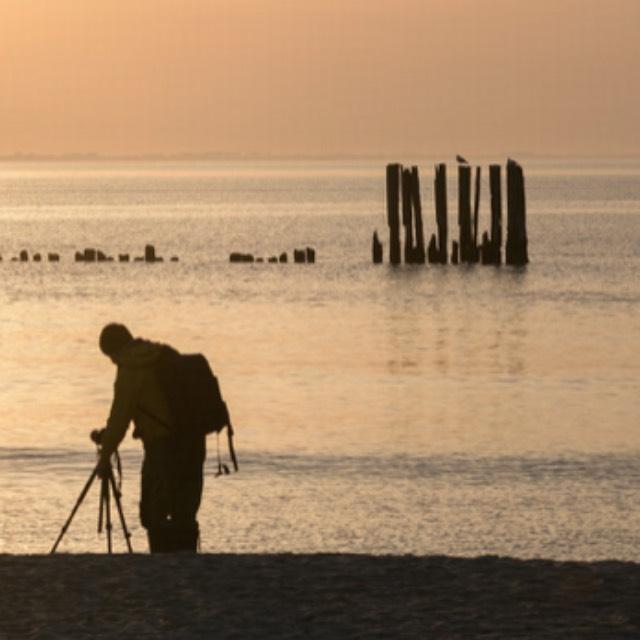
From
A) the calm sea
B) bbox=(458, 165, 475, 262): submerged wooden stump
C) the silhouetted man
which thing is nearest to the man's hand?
the silhouetted man

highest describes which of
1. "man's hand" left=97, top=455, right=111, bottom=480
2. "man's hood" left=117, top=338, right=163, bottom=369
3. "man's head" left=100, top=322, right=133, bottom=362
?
"man's head" left=100, top=322, right=133, bottom=362

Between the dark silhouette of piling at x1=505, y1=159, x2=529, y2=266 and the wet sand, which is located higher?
the wet sand

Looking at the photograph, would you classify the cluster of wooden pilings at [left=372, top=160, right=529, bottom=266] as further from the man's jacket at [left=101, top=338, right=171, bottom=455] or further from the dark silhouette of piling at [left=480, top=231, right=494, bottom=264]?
the man's jacket at [left=101, top=338, right=171, bottom=455]

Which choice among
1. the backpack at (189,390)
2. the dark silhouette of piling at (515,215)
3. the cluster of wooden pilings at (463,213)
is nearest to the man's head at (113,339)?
the backpack at (189,390)

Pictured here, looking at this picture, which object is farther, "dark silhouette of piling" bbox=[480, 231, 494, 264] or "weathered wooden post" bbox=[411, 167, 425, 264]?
"dark silhouette of piling" bbox=[480, 231, 494, 264]

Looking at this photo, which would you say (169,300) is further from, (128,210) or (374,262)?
(128,210)

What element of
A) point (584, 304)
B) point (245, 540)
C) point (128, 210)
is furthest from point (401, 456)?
point (128, 210)

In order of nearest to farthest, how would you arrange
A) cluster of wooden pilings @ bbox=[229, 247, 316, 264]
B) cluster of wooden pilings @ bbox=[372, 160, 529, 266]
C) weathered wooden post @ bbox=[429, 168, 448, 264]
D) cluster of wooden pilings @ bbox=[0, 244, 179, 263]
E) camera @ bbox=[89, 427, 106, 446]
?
camera @ bbox=[89, 427, 106, 446], cluster of wooden pilings @ bbox=[372, 160, 529, 266], weathered wooden post @ bbox=[429, 168, 448, 264], cluster of wooden pilings @ bbox=[229, 247, 316, 264], cluster of wooden pilings @ bbox=[0, 244, 179, 263]

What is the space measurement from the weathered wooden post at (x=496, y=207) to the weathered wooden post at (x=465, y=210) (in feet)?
2.47

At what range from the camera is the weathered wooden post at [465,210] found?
64.9 metres

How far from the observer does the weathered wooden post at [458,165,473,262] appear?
64.9 metres

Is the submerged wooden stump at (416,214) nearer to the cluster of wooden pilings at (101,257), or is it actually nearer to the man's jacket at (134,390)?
the cluster of wooden pilings at (101,257)

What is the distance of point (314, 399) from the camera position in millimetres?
32562

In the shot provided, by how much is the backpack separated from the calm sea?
5.48m
